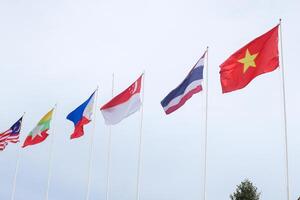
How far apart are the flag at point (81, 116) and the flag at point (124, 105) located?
12.5 feet

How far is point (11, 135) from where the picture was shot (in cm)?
4031

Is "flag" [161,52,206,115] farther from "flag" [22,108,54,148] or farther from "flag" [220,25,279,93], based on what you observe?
"flag" [22,108,54,148]

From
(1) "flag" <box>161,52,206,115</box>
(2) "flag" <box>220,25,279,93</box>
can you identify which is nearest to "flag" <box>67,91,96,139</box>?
(1) "flag" <box>161,52,206,115</box>

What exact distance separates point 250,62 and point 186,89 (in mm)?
4109

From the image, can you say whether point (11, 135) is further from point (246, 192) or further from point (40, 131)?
point (246, 192)

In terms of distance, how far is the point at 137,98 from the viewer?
2953 centimetres

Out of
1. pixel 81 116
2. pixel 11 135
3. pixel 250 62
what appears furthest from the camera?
pixel 11 135

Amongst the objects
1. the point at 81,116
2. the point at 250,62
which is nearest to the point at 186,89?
the point at 250,62

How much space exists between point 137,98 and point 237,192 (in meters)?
28.7

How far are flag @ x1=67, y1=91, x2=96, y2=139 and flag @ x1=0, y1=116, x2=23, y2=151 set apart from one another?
7.53 m

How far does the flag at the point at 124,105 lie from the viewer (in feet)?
96.5

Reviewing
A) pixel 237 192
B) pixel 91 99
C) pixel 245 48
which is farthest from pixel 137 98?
pixel 237 192

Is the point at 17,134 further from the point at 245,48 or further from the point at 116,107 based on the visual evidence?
the point at 245,48

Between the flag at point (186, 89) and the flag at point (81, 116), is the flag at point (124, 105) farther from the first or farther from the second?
the flag at point (81, 116)
